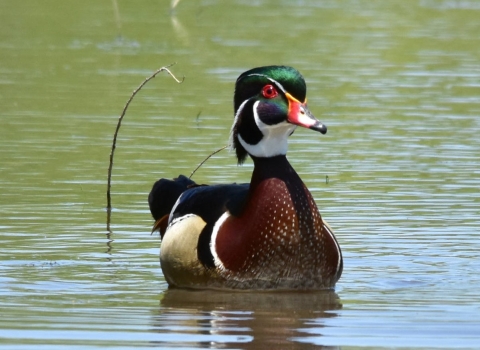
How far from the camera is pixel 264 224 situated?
29.5 ft

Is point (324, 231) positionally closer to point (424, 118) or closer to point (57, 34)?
point (424, 118)

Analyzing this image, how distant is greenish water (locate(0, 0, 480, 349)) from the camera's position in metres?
8.34

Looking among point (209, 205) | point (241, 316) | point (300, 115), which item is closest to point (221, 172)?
point (209, 205)

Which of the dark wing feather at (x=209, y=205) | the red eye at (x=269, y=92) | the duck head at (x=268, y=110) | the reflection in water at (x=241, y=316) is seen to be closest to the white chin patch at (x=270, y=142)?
the duck head at (x=268, y=110)

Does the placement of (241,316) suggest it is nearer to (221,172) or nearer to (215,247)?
(215,247)

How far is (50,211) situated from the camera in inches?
472

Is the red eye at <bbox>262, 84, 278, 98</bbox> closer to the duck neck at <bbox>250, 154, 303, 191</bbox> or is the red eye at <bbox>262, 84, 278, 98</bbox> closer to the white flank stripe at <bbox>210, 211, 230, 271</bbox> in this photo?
the duck neck at <bbox>250, 154, 303, 191</bbox>

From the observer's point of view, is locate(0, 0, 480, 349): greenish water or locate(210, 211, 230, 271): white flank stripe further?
locate(210, 211, 230, 271): white flank stripe

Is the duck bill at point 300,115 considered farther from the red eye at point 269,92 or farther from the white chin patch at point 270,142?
the white chin patch at point 270,142

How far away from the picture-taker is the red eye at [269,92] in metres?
8.98

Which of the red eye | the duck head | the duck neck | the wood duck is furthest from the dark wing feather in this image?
the red eye

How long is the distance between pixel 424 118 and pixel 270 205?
8783 mm

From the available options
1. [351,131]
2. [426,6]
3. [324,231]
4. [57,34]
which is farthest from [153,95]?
[426,6]

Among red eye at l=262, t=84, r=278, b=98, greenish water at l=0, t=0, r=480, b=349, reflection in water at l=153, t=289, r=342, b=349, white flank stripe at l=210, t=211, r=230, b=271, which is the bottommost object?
greenish water at l=0, t=0, r=480, b=349
